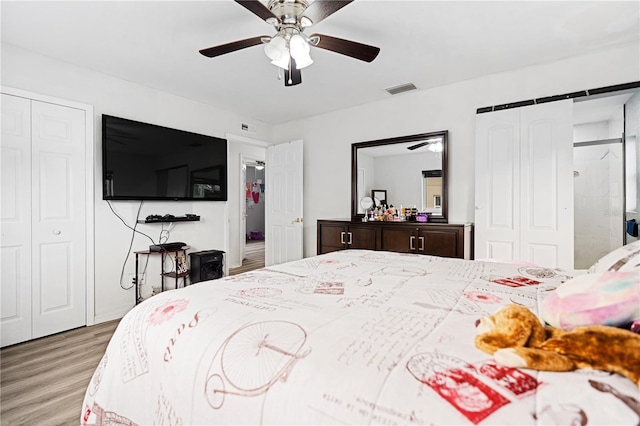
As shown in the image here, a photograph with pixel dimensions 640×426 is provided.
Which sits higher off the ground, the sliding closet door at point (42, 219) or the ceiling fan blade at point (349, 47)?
the ceiling fan blade at point (349, 47)

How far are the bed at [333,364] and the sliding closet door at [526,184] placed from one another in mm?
1750

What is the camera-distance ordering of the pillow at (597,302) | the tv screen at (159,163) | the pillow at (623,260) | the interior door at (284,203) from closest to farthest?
the pillow at (597,302), the pillow at (623,260), the tv screen at (159,163), the interior door at (284,203)

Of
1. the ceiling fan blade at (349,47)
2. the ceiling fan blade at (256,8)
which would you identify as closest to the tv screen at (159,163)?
the ceiling fan blade at (256,8)

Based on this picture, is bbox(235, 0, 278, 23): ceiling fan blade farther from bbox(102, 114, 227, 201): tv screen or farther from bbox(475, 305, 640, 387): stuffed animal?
bbox(102, 114, 227, 201): tv screen

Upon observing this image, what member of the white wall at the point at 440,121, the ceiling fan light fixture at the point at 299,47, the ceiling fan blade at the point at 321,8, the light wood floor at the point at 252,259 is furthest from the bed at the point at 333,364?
the light wood floor at the point at 252,259

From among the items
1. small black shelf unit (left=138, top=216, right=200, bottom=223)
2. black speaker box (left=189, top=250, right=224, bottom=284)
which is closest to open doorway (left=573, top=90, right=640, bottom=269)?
black speaker box (left=189, top=250, right=224, bottom=284)

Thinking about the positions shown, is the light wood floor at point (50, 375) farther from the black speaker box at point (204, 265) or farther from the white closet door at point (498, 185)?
the white closet door at point (498, 185)

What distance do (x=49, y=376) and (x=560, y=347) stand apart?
2.98 m

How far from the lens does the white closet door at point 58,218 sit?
112 inches

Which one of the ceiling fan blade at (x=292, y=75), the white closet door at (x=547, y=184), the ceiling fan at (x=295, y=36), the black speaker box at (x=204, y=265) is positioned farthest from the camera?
the black speaker box at (x=204, y=265)

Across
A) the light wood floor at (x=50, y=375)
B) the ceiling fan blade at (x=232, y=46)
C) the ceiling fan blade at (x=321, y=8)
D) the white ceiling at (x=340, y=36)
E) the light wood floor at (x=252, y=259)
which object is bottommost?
the light wood floor at (x=50, y=375)

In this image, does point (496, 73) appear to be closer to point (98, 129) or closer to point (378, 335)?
point (378, 335)

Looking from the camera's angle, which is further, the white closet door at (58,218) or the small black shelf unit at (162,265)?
the small black shelf unit at (162,265)

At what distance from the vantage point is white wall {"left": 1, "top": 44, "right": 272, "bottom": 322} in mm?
2854
